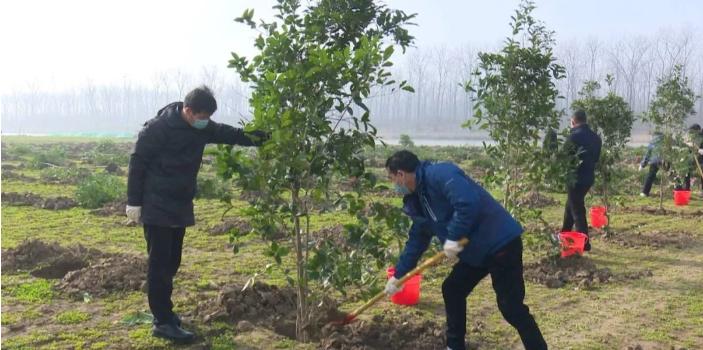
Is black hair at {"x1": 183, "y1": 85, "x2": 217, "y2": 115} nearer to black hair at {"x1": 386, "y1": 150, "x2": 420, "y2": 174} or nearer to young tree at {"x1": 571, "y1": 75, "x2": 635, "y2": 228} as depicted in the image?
black hair at {"x1": 386, "y1": 150, "x2": 420, "y2": 174}

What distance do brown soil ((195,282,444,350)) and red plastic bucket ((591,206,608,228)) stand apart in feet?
16.9

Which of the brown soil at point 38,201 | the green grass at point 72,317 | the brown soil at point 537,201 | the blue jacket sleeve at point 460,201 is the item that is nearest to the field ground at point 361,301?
the green grass at point 72,317

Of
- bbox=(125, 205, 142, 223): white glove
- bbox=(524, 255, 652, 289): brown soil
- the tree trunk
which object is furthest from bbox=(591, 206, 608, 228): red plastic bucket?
bbox=(125, 205, 142, 223): white glove

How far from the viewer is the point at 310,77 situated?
13.0 feet

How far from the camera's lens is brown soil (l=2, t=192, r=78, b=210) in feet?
35.9

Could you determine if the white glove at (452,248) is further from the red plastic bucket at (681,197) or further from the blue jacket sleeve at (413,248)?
the red plastic bucket at (681,197)

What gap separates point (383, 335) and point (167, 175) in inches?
77.6

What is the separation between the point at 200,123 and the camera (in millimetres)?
4352

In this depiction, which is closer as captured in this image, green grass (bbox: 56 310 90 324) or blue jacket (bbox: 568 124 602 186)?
green grass (bbox: 56 310 90 324)

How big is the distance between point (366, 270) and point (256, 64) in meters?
1.64

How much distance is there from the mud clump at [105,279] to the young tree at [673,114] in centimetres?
971

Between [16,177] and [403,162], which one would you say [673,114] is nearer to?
[403,162]

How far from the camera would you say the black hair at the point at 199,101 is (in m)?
4.25

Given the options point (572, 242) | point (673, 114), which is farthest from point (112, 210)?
point (673, 114)
